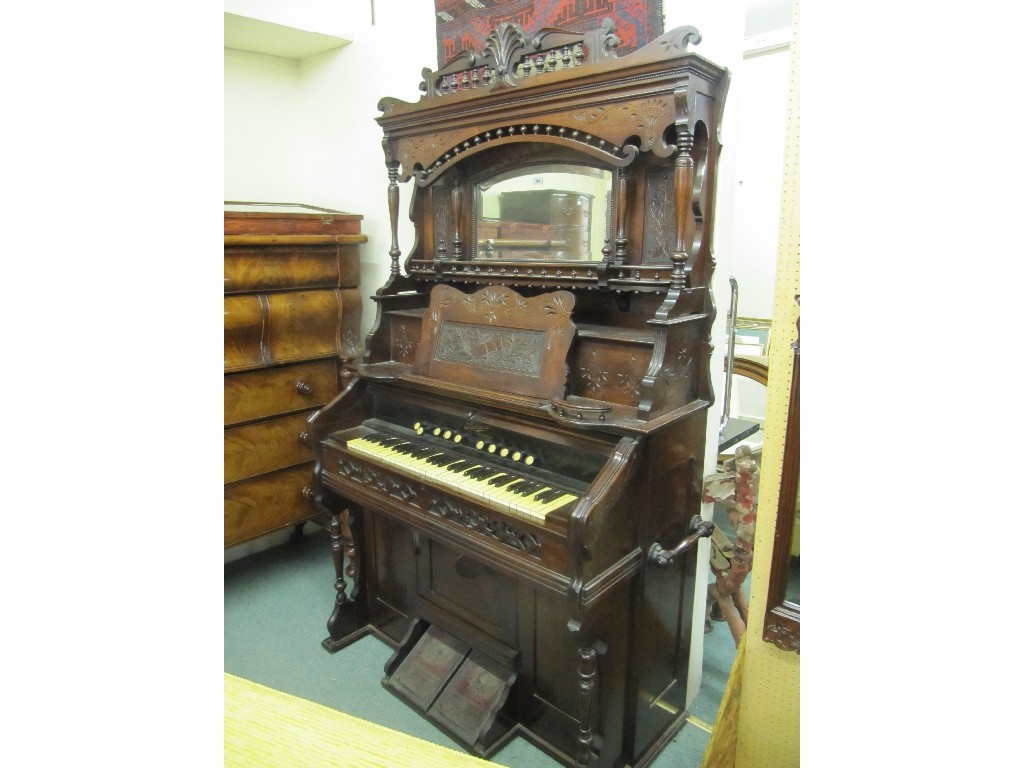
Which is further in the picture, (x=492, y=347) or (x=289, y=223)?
(x=289, y=223)

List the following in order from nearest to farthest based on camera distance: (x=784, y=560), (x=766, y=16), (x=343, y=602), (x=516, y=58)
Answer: (x=784, y=560)
(x=516, y=58)
(x=343, y=602)
(x=766, y=16)

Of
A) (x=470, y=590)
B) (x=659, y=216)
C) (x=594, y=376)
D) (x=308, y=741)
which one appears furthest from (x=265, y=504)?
(x=308, y=741)

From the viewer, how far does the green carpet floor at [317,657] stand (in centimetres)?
222

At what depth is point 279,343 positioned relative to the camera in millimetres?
2949

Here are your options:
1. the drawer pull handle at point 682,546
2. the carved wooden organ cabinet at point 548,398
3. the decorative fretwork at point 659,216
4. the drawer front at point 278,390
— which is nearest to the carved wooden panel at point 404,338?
the carved wooden organ cabinet at point 548,398

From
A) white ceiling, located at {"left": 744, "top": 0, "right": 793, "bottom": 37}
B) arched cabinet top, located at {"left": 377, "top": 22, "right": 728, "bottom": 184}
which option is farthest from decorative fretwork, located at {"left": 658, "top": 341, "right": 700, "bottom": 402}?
white ceiling, located at {"left": 744, "top": 0, "right": 793, "bottom": 37}

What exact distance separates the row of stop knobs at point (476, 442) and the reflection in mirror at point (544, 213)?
0.67 meters

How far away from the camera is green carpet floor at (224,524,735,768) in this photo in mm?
2225

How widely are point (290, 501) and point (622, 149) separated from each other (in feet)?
7.21

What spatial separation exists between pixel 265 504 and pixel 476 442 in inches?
52.1

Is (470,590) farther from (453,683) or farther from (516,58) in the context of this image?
(516,58)
